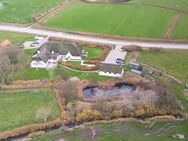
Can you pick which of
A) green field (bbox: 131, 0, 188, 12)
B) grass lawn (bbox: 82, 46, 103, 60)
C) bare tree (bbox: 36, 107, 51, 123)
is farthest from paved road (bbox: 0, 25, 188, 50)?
bare tree (bbox: 36, 107, 51, 123)

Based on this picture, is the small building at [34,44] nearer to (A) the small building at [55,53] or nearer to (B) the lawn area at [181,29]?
(A) the small building at [55,53]

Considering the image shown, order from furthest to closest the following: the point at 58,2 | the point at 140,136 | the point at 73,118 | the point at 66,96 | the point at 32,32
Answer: the point at 58,2, the point at 32,32, the point at 66,96, the point at 73,118, the point at 140,136

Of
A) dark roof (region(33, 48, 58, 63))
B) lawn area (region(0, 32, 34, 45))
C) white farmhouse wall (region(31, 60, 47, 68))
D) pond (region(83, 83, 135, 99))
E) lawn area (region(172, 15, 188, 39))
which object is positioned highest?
lawn area (region(172, 15, 188, 39))

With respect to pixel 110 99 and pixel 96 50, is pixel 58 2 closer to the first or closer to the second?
pixel 96 50

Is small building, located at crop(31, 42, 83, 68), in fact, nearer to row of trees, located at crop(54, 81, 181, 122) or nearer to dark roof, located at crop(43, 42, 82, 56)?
dark roof, located at crop(43, 42, 82, 56)

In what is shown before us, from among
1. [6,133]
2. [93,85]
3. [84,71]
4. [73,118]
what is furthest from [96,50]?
[6,133]
